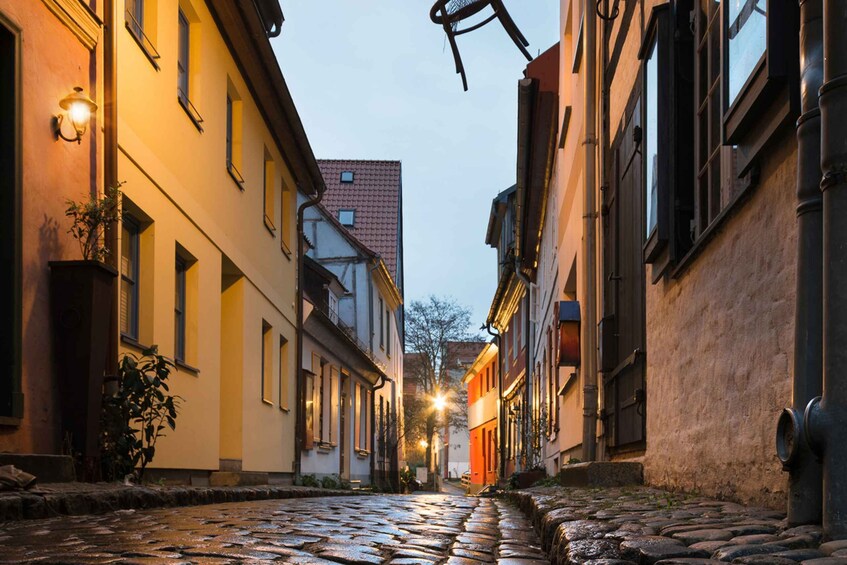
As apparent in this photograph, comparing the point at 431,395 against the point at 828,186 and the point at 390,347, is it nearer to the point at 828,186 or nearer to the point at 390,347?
the point at 390,347

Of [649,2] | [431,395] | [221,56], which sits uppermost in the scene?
[221,56]

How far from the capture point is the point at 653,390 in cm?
683

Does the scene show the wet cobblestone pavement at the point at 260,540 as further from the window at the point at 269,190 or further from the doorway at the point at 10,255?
the window at the point at 269,190

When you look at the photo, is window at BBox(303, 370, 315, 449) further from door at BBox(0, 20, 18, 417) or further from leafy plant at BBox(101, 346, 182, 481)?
door at BBox(0, 20, 18, 417)

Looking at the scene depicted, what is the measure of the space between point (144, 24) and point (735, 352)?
22.2 feet

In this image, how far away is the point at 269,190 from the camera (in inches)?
620

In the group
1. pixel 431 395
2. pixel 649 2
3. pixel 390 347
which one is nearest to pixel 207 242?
pixel 649 2

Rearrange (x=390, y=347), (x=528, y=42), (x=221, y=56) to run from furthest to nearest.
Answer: (x=390, y=347), (x=221, y=56), (x=528, y=42)

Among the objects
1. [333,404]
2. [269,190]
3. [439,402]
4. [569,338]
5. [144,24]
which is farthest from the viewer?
[439,402]

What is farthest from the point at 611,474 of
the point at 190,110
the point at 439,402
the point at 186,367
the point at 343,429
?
the point at 439,402

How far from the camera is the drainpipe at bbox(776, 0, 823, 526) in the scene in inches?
118

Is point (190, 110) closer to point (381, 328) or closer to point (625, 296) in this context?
point (625, 296)

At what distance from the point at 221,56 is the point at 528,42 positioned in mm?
8054

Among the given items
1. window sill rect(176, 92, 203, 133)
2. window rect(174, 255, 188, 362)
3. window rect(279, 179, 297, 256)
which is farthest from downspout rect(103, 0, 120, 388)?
window rect(279, 179, 297, 256)
